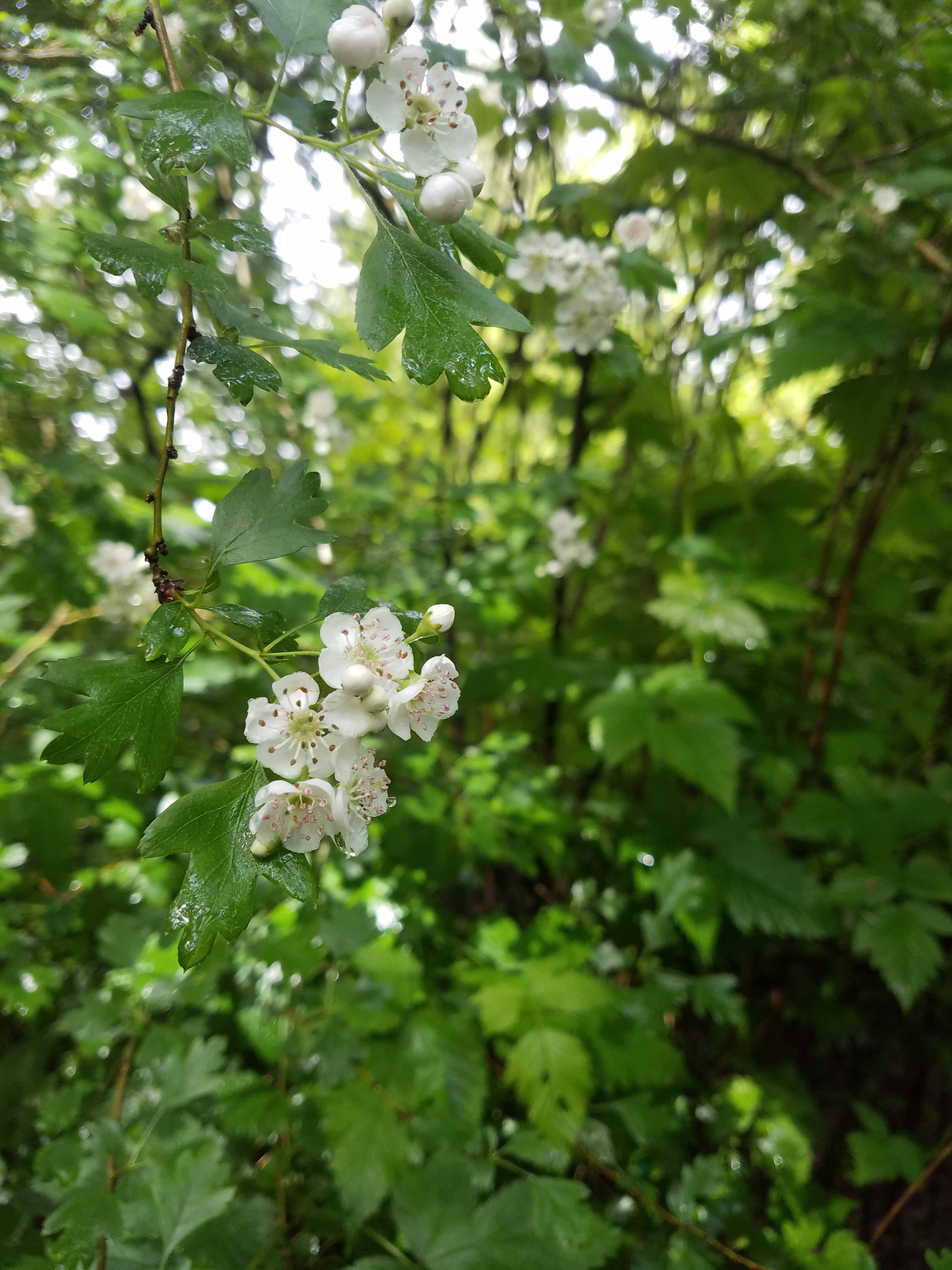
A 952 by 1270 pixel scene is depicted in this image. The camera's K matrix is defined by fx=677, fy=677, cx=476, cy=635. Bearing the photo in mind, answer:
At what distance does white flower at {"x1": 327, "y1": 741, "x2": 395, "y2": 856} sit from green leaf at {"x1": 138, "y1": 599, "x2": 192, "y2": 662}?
15 cm

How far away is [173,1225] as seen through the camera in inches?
29.5

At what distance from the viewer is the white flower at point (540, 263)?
4.45 ft

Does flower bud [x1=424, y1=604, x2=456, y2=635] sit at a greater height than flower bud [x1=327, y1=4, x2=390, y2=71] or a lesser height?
lesser

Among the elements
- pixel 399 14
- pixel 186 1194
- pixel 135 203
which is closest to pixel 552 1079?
pixel 186 1194

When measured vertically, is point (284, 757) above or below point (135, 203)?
below

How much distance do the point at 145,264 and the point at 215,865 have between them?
1.51 ft

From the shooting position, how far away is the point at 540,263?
1.39m

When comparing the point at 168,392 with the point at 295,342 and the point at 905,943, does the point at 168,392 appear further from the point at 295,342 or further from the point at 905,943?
the point at 905,943

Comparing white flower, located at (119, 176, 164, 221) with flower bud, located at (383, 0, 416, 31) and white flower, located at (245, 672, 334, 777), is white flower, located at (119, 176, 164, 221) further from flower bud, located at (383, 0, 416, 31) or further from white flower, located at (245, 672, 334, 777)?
white flower, located at (245, 672, 334, 777)

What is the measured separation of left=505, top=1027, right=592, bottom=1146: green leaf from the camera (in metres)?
0.99

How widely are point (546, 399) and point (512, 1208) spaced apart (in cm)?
196

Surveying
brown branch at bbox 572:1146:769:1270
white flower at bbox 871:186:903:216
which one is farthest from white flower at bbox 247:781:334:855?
white flower at bbox 871:186:903:216

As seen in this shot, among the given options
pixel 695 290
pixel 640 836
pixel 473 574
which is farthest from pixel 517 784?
pixel 695 290

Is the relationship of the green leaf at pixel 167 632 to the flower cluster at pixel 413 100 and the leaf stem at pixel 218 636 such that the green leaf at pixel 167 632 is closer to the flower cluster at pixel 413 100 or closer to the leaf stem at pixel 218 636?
A: the leaf stem at pixel 218 636
